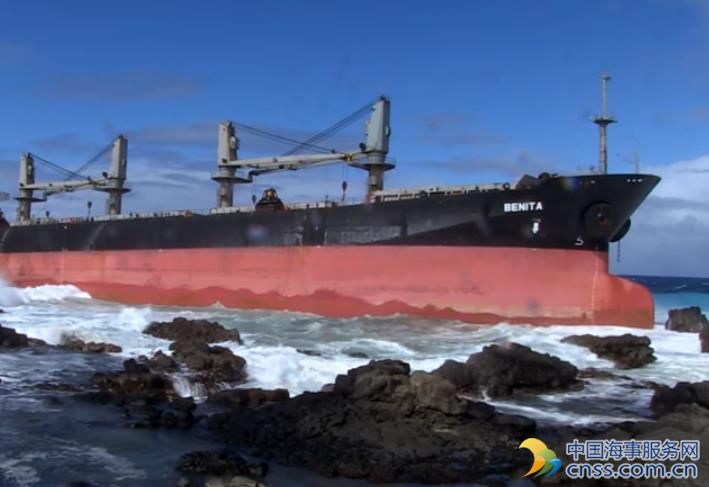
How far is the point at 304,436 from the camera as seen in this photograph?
23.4 ft

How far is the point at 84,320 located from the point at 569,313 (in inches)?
503

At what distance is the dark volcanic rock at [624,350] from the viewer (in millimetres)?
12891

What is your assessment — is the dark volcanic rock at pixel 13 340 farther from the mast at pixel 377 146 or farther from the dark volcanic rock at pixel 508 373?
the mast at pixel 377 146

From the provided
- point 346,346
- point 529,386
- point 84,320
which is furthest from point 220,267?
point 529,386

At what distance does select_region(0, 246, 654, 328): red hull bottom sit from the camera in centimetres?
1727

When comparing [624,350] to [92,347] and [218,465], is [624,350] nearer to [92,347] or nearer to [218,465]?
[218,465]

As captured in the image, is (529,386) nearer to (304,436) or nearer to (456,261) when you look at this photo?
(304,436)

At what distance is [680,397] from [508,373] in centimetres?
238

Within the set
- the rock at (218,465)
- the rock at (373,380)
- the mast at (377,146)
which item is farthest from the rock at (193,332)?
the mast at (377,146)

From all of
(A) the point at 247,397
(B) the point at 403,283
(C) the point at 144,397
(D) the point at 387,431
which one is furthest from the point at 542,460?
(B) the point at 403,283

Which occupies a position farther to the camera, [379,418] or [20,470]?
[379,418]

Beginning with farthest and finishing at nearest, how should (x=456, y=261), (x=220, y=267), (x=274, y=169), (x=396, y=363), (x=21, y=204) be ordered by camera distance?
(x=21, y=204)
(x=274, y=169)
(x=220, y=267)
(x=456, y=261)
(x=396, y=363)

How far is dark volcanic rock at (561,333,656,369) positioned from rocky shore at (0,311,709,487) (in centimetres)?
207

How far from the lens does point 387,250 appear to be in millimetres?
19750
